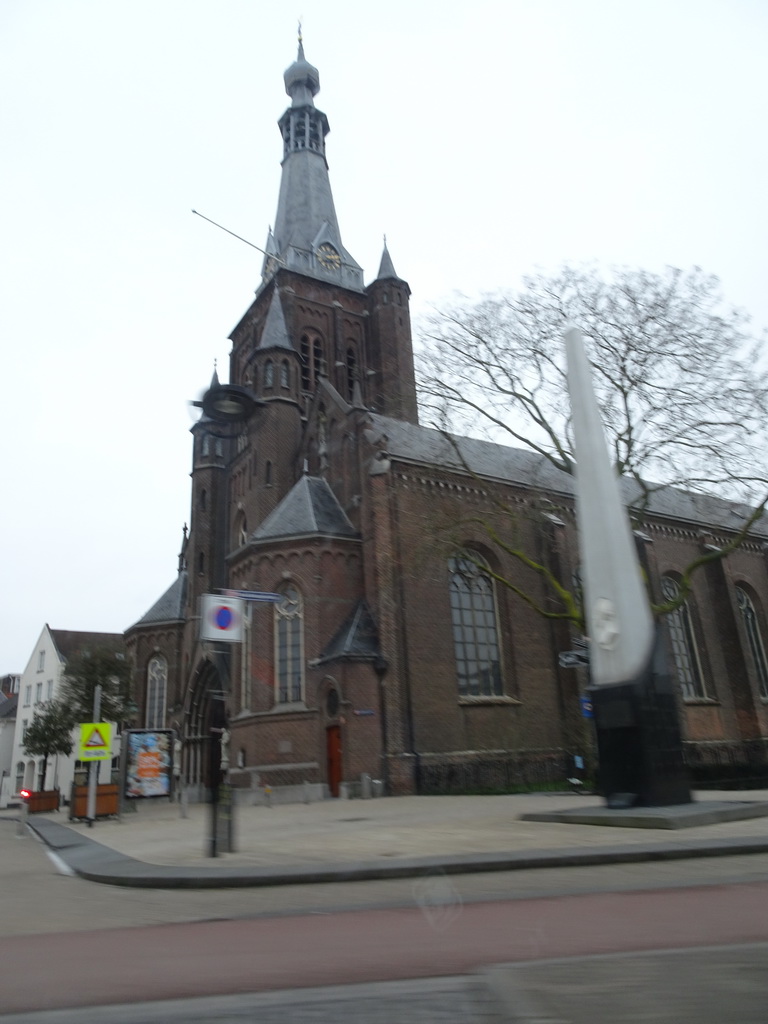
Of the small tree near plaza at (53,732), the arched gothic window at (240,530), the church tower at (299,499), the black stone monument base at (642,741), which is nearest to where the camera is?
the black stone monument base at (642,741)

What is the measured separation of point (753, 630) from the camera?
37.8m

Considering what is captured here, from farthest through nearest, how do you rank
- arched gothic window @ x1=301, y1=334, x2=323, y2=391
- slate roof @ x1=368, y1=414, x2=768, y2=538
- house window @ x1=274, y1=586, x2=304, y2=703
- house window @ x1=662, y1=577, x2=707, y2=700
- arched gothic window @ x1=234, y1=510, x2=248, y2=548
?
1. arched gothic window @ x1=301, y1=334, x2=323, y2=391
2. arched gothic window @ x1=234, y1=510, x2=248, y2=548
3. house window @ x1=662, y1=577, x2=707, y2=700
4. slate roof @ x1=368, y1=414, x2=768, y2=538
5. house window @ x1=274, y1=586, x2=304, y2=703

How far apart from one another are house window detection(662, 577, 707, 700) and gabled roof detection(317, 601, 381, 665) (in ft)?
49.8

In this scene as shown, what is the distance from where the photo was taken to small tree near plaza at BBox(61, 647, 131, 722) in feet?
127

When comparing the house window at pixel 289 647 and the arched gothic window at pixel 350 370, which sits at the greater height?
the arched gothic window at pixel 350 370

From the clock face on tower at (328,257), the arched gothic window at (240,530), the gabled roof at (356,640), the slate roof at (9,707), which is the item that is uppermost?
the clock face on tower at (328,257)

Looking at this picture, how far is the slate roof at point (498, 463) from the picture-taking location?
28489 mm

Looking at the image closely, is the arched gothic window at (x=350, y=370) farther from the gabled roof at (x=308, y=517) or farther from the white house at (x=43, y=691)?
the white house at (x=43, y=691)

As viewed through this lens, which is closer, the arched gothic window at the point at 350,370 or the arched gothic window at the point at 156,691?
the arched gothic window at the point at 156,691

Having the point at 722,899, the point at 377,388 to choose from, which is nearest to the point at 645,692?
the point at 722,899

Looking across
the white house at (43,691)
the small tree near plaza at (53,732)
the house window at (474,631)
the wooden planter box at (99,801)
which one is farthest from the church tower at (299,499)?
the white house at (43,691)

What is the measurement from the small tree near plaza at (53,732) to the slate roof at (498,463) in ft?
77.4

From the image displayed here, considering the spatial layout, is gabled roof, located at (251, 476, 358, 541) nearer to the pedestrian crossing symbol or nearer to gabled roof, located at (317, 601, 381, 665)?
gabled roof, located at (317, 601, 381, 665)

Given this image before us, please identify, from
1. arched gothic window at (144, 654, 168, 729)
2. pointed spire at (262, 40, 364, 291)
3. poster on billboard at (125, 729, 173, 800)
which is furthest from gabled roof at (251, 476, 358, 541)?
pointed spire at (262, 40, 364, 291)
